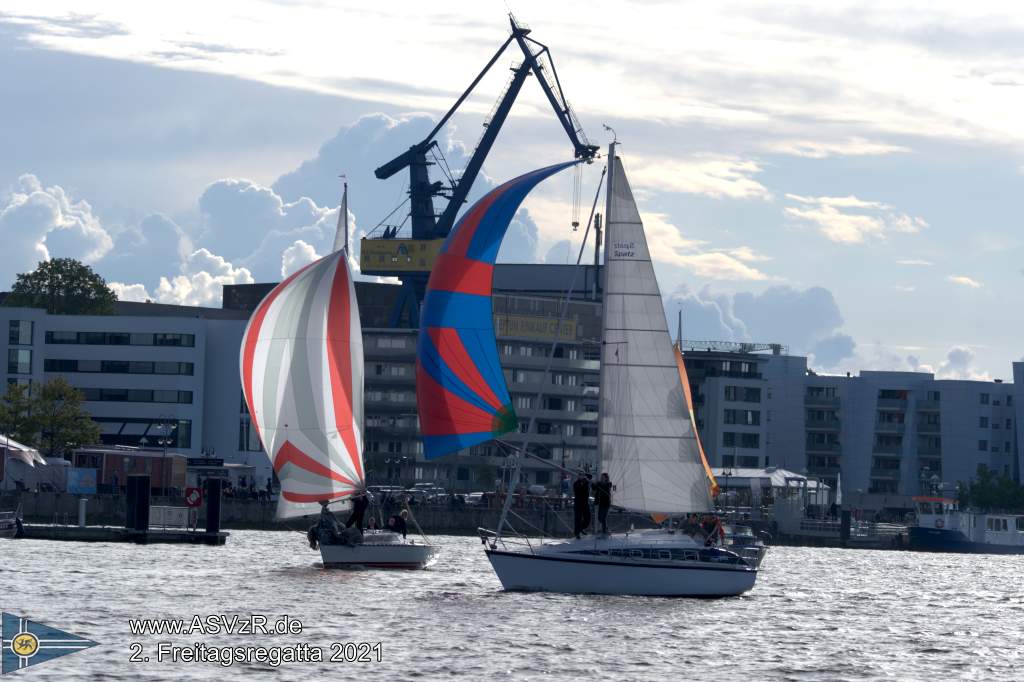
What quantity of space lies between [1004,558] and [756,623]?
2624 inches

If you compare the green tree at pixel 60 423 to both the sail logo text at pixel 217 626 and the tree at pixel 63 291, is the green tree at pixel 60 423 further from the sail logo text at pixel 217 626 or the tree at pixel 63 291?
the sail logo text at pixel 217 626

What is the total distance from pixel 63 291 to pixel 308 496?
343ft

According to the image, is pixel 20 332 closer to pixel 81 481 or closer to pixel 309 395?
pixel 81 481

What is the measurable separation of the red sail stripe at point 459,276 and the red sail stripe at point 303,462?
372 inches

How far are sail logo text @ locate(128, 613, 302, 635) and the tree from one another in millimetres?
116971

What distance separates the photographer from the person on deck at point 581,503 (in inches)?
1748

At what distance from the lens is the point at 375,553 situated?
53.1 meters

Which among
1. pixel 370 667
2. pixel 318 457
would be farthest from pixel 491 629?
pixel 318 457

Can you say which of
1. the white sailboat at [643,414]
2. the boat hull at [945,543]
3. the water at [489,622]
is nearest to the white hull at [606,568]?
the white sailboat at [643,414]

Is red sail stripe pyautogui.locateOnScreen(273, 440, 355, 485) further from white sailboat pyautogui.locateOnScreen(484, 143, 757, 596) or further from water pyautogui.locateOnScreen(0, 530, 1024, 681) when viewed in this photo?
white sailboat pyautogui.locateOnScreen(484, 143, 757, 596)

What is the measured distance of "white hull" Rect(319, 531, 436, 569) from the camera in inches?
2084

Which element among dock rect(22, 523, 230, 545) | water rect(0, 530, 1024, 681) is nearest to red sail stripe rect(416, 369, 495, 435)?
water rect(0, 530, 1024, 681)

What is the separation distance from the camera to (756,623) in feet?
140

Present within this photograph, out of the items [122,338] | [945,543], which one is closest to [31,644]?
[945,543]
